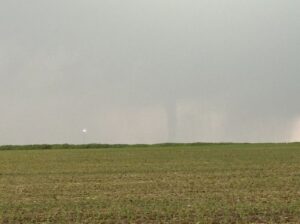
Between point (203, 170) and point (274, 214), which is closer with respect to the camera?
point (274, 214)

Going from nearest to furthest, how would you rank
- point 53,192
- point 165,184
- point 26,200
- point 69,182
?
point 26,200, point 53,192, point 165,184, point 69,182

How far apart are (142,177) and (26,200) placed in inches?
334

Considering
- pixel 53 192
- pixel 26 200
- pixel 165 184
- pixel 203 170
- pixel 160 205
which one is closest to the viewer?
pixel 160 205

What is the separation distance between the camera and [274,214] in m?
15.2

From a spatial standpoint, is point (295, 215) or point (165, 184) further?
point (165, 184)

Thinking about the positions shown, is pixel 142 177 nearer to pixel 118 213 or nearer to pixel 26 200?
pixel 26 200

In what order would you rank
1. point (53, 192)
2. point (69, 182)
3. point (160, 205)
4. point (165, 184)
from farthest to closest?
point (69, 182) < point (165, 184) < point (53, 192) < point (160, 205)

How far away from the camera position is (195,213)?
15367mm

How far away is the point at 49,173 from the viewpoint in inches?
1204

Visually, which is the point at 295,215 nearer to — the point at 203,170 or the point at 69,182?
the point at 69,182

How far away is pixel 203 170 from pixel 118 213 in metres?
15.3

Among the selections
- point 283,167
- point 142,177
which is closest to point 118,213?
point 142,177

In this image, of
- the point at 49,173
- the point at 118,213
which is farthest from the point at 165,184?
the point at 49,173

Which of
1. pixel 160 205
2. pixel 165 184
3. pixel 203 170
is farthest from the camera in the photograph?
pixel 203 170
